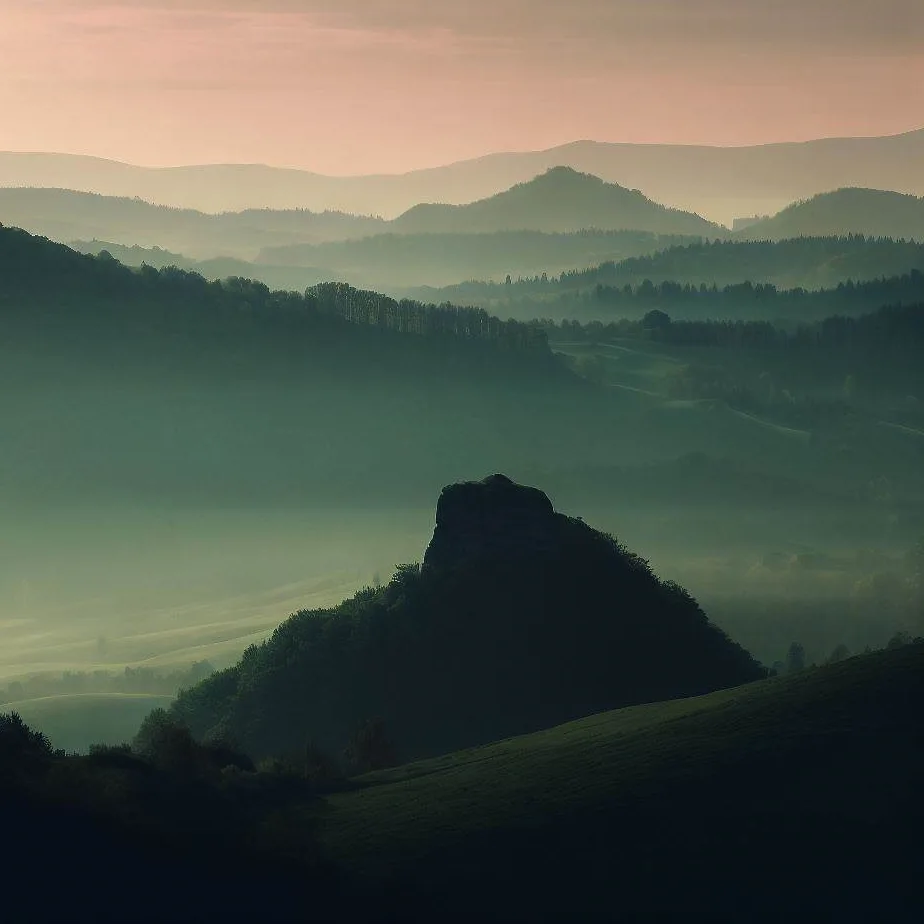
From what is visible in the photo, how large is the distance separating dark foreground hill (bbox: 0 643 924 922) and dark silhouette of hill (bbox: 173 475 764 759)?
33.3 meters

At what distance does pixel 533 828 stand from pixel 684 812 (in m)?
7.82

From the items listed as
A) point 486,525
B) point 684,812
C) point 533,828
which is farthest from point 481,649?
point 533,828

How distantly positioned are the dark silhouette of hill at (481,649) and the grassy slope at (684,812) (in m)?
30.5

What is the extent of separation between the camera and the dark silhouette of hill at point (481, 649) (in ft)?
447

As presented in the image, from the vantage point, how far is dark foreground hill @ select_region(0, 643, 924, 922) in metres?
79.2

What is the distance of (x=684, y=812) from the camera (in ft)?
290

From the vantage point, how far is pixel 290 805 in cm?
9419

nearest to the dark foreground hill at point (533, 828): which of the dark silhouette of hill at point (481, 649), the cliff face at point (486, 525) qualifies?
the dark silhouette of hill at point (481, 649)

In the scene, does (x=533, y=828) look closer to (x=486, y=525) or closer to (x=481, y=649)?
(x=481, y=649)

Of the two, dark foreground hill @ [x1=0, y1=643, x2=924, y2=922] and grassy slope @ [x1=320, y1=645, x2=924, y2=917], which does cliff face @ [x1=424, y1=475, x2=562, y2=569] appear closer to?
grassy slope @ [x1=320, y1=645, x2=924, y2=917]

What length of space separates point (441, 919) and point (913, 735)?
31450 mm

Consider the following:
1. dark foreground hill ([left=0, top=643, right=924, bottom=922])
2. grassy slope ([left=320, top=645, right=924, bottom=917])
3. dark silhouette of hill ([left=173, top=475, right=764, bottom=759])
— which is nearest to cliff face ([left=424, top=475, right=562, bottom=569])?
dark silhouette of hill ([left=173, top=475, right=764, bottom=759])

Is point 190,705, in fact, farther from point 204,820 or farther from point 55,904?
point 55,904

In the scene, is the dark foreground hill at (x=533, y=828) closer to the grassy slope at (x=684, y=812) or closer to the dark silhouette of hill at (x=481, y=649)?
the grassy slope at (x=684, y=812)
